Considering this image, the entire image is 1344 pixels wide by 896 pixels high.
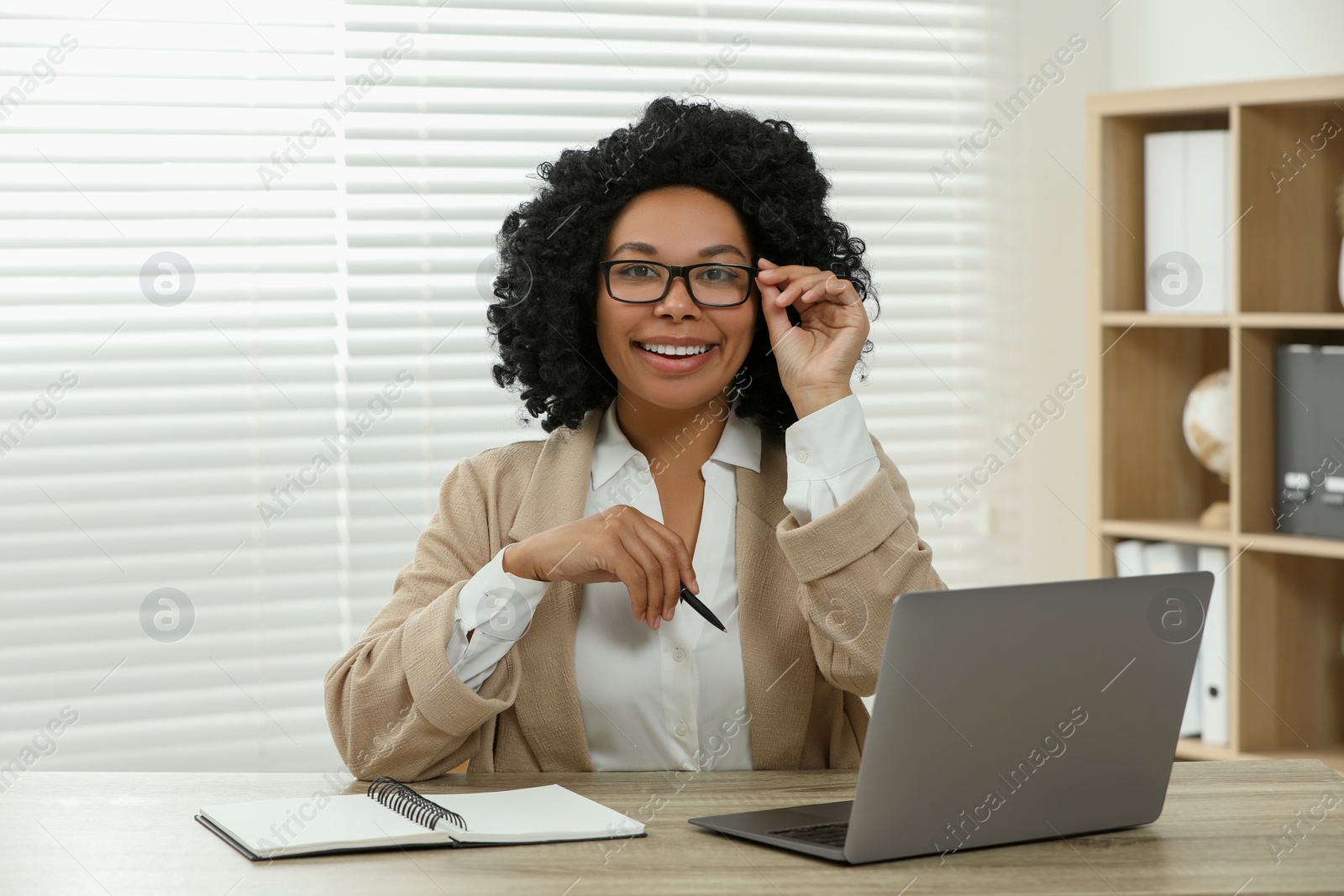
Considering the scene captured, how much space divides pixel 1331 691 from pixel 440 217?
2.27 meters

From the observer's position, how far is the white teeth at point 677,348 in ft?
5.57

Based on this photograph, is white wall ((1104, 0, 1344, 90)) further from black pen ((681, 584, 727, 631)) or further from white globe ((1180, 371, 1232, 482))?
black pen ((681, 584, 727, 631))

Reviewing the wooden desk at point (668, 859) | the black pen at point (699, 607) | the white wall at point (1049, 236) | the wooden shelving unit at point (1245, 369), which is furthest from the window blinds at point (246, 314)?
the black pen at point (699, 607)

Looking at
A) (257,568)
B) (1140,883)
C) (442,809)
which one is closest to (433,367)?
(257,568)

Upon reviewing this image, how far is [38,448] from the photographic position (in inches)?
100

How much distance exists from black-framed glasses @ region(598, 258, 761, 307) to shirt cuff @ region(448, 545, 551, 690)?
1.45ft

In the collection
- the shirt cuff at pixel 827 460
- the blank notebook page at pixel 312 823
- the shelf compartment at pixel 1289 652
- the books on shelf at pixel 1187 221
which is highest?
the books on shelf at pixel 1187 221

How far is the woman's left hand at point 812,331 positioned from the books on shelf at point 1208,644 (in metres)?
1.24

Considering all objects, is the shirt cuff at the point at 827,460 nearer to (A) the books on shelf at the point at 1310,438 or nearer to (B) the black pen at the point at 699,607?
(B) the black pen at the point at 699,607

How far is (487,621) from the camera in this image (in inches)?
57.9

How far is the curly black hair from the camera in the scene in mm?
1795

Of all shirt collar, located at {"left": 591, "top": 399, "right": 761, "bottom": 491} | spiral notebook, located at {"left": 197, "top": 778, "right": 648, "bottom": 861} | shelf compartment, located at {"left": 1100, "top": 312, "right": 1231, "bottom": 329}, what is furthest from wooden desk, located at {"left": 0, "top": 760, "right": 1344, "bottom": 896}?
shelf compartment, located at {"left": 1100, "top": 312, "right": 1231, "bottom": 329}

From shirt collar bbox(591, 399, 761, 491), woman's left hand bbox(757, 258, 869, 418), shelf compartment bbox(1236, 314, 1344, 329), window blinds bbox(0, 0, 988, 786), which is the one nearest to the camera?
woman's left hand bbox(757, 258, 869, 418)

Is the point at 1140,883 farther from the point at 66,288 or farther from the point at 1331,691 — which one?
the point at 66,288
